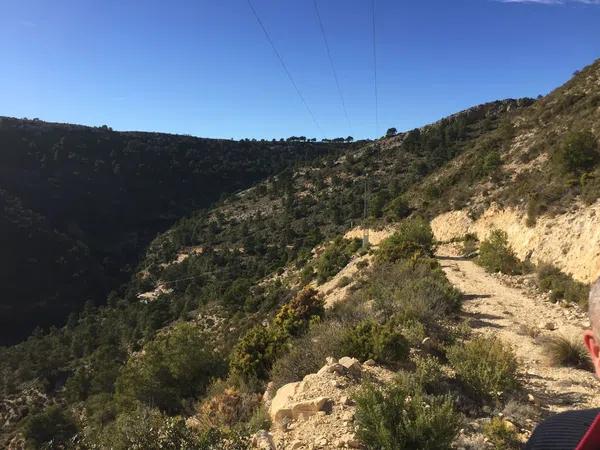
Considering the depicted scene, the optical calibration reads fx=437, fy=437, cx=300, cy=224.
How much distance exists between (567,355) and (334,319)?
4911 mm

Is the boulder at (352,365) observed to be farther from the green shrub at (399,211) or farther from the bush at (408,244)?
the green shrub at (399,211)

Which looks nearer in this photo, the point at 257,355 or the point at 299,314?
the point at 257,355

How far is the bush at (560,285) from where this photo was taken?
1311cm

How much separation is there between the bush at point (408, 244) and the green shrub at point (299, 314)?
6.86 m

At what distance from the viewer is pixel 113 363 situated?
36469 mm

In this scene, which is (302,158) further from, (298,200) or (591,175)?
(591,175)

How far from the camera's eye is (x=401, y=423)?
4.86 m

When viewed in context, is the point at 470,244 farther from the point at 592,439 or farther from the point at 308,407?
the point at 592,439

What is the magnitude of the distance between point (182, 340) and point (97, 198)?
9030 centimetres

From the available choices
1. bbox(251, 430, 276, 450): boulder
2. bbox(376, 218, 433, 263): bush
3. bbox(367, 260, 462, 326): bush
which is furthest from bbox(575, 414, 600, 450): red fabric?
bbox(376, 218, 433, 263): bush

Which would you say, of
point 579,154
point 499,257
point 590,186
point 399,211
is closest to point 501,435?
point 499,257

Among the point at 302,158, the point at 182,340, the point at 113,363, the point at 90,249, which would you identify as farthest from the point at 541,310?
the point at 302,158

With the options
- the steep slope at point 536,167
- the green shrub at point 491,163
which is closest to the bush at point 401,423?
the steep slope at point 536,167

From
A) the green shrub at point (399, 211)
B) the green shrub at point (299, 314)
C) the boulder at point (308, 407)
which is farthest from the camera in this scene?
the green shrub at point (399, 211)
